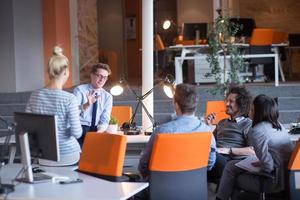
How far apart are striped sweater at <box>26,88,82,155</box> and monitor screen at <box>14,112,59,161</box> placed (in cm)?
50

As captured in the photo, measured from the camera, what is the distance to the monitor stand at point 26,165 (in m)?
3.47

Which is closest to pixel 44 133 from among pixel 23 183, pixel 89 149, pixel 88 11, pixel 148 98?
pixel 23 183

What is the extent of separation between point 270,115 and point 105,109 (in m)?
1.70

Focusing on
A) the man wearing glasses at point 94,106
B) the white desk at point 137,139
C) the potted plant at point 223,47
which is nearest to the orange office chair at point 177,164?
the white desk at point 137,139

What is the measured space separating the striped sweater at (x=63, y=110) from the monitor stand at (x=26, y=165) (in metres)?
0.56

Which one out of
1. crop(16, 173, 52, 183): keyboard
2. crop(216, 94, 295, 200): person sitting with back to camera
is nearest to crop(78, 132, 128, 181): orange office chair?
crop(16, 173, 52, 183): keyboard

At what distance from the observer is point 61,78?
4.21 m

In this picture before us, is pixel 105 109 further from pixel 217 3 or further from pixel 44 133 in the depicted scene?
pixel 217 3

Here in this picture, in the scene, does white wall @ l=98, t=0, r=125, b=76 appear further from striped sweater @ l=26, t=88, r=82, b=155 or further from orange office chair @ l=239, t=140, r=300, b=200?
striped sweater @ l=26, t=88, r=82, b=155

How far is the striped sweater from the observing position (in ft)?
13.7

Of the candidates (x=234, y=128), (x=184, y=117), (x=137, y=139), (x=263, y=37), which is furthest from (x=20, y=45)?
(x=184, y=117)

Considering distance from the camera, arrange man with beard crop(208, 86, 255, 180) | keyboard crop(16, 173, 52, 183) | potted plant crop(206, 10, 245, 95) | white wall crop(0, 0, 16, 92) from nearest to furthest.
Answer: keyboard crop(16, 173, 52, 183), man with beard crop(208, 86, 255, 180), potted plant crop(206, 10, 245, 95), white wall crop(0, 0, 16, 92)

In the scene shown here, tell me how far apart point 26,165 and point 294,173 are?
204 cm

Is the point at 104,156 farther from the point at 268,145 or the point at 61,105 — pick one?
the point at 268,145
